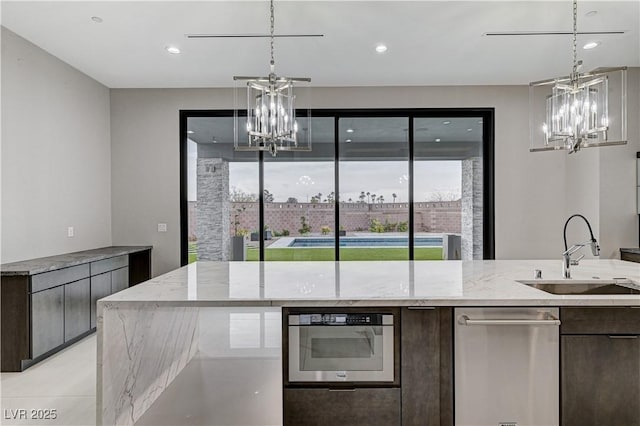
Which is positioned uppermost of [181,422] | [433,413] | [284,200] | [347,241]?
[284,200]

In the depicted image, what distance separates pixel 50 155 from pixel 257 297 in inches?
137

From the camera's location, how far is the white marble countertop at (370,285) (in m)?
1.76

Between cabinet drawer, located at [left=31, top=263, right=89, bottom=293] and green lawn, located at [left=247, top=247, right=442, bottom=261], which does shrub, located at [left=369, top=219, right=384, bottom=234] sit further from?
cabinet drawer, located at [left=31, top=263, right=89, bottom=293]

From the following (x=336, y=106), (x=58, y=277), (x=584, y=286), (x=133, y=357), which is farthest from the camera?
(x=336, y=106)

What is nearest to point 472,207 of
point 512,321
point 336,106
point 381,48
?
point 336,106

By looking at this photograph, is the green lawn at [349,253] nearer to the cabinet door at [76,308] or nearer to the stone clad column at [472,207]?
the stone clad column at [472,207]

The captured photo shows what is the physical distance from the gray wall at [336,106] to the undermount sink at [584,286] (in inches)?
117

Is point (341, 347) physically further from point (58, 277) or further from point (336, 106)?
point (336, 106)

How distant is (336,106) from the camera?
17.0 feet

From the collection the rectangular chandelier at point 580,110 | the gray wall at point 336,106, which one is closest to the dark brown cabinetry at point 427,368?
the rectangular chandelier at point 580,110

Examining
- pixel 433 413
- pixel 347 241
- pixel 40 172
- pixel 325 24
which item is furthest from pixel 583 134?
pixel 40 172

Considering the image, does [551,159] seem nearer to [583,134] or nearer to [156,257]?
[583,134]

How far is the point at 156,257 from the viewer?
5.16m

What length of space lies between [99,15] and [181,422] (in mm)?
3228
